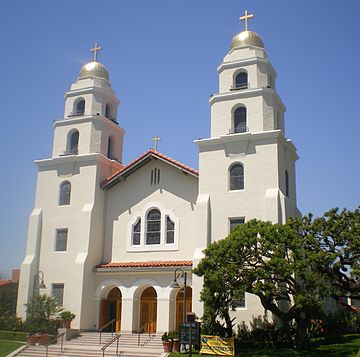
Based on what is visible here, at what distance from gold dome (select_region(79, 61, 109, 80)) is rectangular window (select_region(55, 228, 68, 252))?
11.0 meters

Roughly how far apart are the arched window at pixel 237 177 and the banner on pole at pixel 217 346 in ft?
28.3

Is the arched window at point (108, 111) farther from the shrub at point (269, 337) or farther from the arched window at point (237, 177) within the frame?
the shrub at point (269, 337)

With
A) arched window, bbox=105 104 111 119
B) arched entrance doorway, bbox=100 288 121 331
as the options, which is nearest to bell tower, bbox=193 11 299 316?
arched entrance doorway, bbox=100 288 121 331

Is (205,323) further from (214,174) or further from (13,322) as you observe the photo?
(13,322)

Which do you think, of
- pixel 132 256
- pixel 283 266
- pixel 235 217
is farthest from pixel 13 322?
pixel 283 266

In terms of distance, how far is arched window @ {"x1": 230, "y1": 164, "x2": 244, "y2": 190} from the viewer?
28.3 meters

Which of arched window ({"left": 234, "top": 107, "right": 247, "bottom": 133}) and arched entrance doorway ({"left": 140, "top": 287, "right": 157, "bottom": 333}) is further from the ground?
arched window ({"left": 234, "top": 107, "right": 247, "bottom": 133})

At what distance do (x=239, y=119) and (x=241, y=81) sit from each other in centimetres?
252

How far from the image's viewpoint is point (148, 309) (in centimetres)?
3033

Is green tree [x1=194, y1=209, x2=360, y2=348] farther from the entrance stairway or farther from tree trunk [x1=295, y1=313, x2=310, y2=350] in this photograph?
the entrance stairway

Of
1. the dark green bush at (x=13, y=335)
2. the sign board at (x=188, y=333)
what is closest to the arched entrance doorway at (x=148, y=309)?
the dark green bush at (x=13, y=335)

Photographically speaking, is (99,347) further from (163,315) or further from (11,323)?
(11,323)

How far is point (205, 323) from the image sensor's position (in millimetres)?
24156

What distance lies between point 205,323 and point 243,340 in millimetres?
2190
